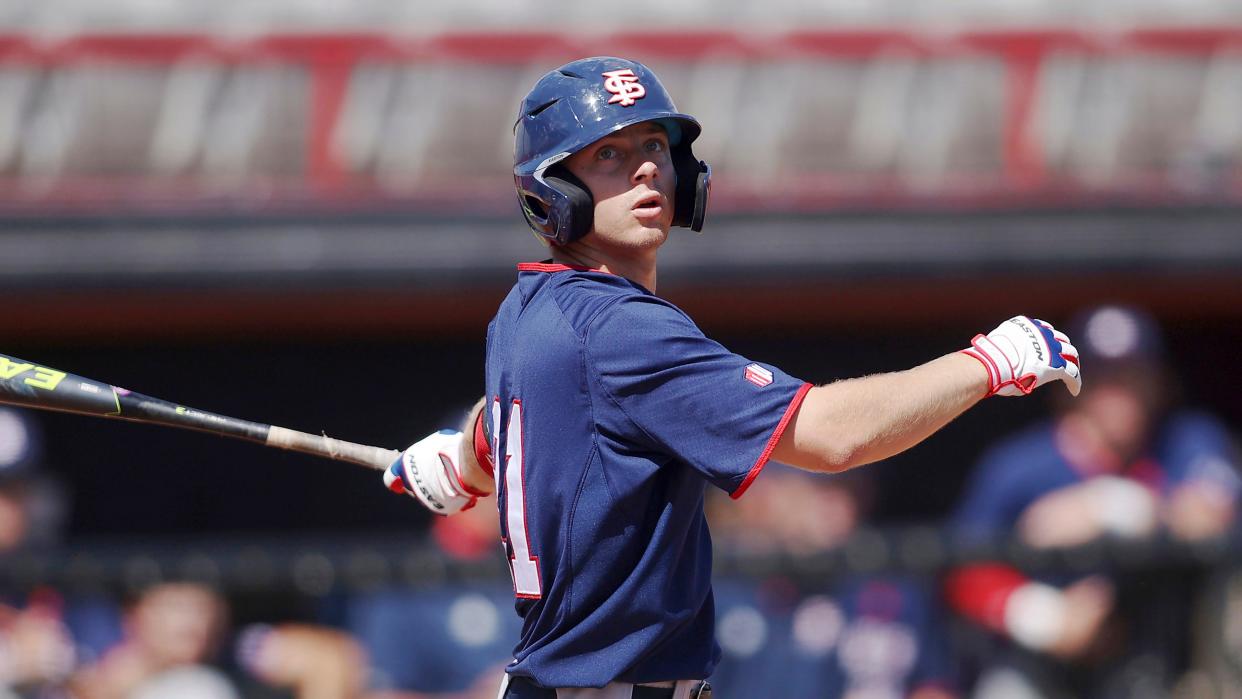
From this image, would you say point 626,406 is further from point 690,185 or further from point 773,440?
point 690,185

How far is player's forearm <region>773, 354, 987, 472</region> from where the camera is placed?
2.24m

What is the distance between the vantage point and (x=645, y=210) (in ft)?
8.06

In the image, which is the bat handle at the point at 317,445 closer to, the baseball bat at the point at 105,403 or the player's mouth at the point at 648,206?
the baseball bat at the point at 105,403

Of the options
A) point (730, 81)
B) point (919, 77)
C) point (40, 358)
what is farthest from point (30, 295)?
point (919, 77)

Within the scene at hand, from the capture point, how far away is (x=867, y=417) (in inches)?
88.7

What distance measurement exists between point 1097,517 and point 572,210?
3.01m

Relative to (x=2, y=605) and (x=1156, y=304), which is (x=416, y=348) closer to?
(x=2, y=605)

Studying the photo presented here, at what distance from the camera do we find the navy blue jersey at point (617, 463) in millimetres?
2248

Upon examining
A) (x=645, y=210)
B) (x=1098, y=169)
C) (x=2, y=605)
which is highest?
(x=1098, y=169)

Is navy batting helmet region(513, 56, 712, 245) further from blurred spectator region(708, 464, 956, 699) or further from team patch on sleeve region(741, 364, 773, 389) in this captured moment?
blurred spectator region(708, 464, 956, 699)

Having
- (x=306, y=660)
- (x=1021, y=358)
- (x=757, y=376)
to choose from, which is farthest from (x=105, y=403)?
(x=306, y=660)

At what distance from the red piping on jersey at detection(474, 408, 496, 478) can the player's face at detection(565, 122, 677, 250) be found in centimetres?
47

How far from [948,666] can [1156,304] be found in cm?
288

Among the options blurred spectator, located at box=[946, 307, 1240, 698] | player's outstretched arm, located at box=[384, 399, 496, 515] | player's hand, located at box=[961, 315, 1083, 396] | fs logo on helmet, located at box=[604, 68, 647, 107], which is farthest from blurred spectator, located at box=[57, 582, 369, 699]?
player's hand, located at box=[961, 315, 1083, 396]
